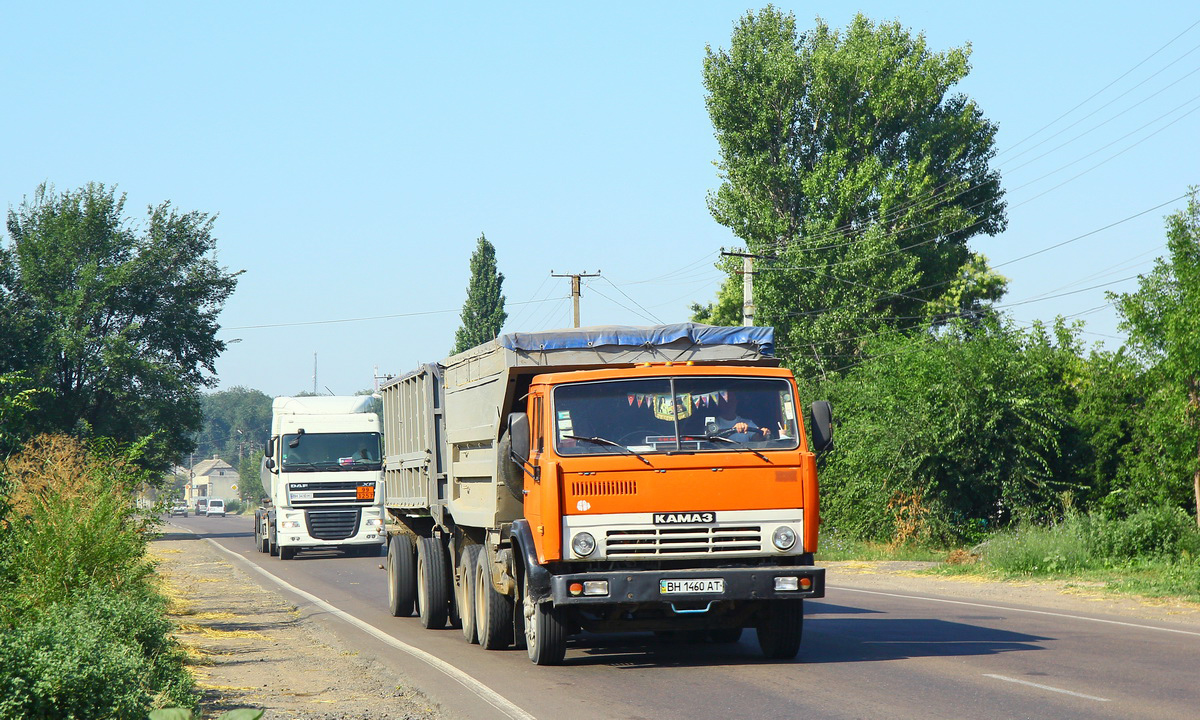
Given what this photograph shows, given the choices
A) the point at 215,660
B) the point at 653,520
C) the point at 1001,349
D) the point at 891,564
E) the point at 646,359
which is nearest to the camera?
the point at 653,520

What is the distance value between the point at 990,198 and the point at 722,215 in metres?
10.2

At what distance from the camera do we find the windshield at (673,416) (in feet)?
36.3

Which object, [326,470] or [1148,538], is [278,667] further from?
[326,470]

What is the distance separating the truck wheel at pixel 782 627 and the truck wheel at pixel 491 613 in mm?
2612

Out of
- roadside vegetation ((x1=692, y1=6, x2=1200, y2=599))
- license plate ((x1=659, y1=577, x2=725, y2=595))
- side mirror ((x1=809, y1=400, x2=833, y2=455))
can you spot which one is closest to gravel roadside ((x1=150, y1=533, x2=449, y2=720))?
license plate ((x1=659, y1=577, x2=725, y2=595))

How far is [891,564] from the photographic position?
26172 millimetres

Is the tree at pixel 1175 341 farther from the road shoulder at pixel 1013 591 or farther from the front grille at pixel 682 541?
the front grille at pixel 682 541

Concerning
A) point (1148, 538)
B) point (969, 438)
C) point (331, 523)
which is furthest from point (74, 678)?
point (331, 523)

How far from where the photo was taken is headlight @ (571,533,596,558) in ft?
35.4

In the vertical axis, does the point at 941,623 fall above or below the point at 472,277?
below

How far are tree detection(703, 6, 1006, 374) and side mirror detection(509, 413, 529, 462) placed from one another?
115 feet

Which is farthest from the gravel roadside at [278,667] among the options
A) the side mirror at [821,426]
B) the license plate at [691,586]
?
the side mirror at [821,426]

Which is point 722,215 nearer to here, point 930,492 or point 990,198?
point 990,198

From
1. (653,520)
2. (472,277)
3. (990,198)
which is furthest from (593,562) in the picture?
(472,277)
